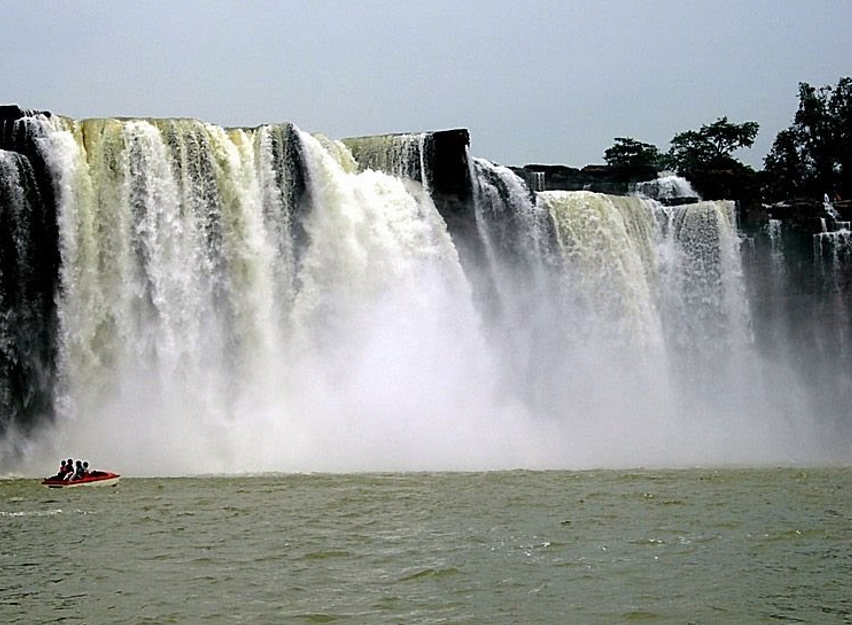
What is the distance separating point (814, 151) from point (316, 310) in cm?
3142

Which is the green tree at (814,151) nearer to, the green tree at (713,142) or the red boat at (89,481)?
the green tree at (713,142)

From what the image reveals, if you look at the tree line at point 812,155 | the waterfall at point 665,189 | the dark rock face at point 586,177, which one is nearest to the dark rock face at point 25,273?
the dark rock face at point 586,177

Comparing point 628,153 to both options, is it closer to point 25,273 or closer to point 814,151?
point 814,151

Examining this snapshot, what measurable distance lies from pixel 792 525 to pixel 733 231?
1785 cm

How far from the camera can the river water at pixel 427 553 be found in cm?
1004

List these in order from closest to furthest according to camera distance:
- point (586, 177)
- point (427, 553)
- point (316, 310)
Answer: point (427, 553), point (316, 310), point (586, 177)

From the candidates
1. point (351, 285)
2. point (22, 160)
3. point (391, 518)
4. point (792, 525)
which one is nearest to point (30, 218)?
point (22, 160)

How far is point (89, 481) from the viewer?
1806 cm

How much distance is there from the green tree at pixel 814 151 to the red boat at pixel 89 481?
34992 millimetres

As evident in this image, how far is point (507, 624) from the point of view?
950 cm

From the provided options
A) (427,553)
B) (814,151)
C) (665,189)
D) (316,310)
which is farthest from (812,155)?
(427,553)

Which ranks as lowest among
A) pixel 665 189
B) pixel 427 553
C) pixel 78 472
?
pixel 427 553

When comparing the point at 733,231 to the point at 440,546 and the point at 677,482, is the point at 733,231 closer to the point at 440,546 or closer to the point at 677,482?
the point at 677,482

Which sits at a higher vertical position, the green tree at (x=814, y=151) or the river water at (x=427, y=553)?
the green tree at (x=814, y=151)
